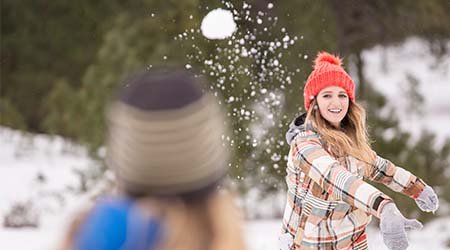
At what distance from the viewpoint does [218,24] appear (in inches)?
288

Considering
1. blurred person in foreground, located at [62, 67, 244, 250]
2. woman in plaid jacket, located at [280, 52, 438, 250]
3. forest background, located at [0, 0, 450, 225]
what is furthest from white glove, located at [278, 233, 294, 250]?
forest background, located at [0, 0, 450, 225]

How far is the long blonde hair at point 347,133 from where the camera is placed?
3334 millimetres

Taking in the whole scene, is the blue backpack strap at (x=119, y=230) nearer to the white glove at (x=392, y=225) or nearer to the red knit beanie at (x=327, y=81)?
the white glove at (x=392, y=225)

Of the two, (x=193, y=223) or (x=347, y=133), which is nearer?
(x=193, y=223)

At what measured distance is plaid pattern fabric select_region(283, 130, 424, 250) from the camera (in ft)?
10.6

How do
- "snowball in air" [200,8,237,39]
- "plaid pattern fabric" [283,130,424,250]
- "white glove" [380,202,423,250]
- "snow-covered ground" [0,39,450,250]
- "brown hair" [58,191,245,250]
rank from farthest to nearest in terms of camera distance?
"snow-covered ground" [0,39,450,250] → "snowball in air" [200,8,237,39] → "plaid pattern fabric" [283,130,424,250] → "white glove" [380,202,423,250] → "brown hair" [58,191,245,250]

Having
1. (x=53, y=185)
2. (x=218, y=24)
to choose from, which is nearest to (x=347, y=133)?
(x=218, y=24)

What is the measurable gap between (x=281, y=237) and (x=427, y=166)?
5.35m

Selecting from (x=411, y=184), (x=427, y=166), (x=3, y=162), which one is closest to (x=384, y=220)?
(x=411, y=184)

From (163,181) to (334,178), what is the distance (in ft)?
5.91

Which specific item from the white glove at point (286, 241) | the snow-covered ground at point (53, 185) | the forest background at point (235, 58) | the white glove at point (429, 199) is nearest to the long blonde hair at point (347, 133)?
the white glove at point (429, 199)

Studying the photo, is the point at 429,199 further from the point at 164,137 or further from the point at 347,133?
the point at 164,137

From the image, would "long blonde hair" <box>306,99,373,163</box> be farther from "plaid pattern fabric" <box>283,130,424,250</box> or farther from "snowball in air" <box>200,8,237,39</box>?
"snowball in air" <box>200,8,237,39</box>

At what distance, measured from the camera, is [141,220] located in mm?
1347
